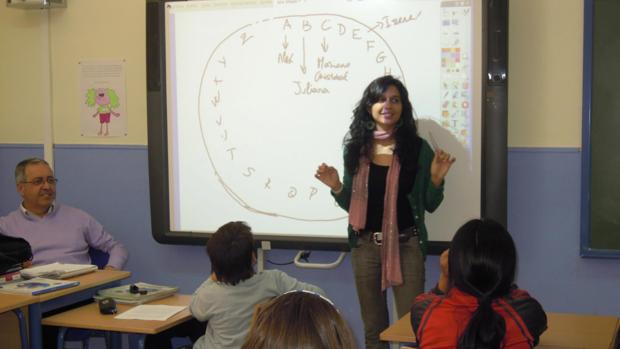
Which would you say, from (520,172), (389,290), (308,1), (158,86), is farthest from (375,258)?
(158,86)

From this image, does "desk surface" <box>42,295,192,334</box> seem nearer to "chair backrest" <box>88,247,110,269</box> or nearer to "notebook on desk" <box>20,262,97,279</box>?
"notebook on desk" <box>20,262,97,279</box>

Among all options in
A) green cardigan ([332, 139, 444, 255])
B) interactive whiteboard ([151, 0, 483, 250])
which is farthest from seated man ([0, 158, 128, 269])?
green cardigan ([332, 139, 444, 255])

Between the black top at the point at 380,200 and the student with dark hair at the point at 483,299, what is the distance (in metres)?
1.20

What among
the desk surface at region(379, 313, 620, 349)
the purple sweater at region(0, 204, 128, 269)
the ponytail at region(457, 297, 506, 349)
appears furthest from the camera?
the purple sweater at region(0, 204, 128, 269)

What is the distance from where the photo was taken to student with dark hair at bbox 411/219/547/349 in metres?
2.03

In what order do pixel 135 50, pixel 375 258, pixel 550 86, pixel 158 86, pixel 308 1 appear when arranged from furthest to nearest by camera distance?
pixel 135 50, pixel 158 86, pixel 308 1, pixel 550 86, pixel 375 258

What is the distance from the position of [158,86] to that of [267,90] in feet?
2.20

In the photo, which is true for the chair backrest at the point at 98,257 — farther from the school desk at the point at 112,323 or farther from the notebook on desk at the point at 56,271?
the school desk at the point at 112,323

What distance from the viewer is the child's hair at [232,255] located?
9.23 feet

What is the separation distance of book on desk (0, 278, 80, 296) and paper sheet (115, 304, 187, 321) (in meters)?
0.32

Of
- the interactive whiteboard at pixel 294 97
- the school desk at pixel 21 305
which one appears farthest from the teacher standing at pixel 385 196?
the school desk at pixel 21 305

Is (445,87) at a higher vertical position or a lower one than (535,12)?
lower

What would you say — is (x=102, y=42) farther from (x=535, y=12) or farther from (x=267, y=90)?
(x=535, y=12)

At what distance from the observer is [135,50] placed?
14.6 ft
